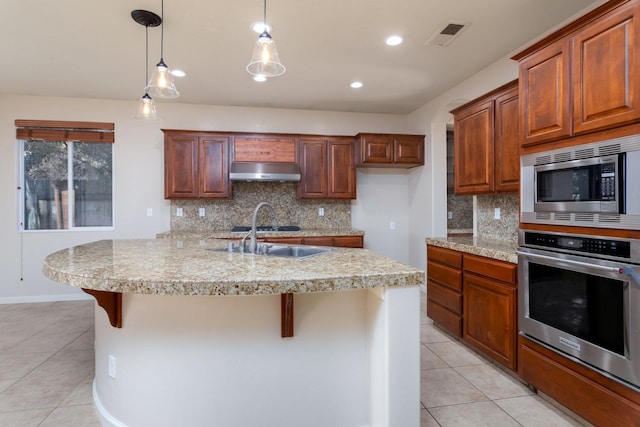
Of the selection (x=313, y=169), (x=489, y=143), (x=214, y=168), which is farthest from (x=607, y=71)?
(x=214, y=168)

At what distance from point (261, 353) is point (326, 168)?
3.29m

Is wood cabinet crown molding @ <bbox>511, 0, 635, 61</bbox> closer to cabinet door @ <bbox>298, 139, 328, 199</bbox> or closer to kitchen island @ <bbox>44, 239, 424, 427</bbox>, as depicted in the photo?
kitchen island @ <bbox>44, 239, 424, 427</bbox>

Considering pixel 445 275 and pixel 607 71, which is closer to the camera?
pixel 607 71

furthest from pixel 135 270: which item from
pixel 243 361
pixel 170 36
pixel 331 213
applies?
pixel 331 213

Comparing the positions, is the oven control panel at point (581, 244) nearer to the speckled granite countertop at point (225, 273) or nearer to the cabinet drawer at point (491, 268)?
the cabinet drawer at point (491, 268)

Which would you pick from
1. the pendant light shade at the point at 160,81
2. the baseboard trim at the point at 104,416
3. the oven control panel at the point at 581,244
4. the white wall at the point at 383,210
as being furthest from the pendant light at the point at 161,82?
the white wall at the point at 383,210

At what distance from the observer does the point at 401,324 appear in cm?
143

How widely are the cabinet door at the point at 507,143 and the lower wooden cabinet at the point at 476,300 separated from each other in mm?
668

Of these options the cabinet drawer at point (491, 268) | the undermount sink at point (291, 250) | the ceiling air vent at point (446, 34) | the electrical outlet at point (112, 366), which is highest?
the ceiling air vent at point (446, 34)

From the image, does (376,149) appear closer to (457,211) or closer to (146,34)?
(457,211)

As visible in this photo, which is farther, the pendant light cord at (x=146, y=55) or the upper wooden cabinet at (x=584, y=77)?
the pendant light cord at (x=146, y=55)

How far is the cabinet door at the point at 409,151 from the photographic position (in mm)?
4586

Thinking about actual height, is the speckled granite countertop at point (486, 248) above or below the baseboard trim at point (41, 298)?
above

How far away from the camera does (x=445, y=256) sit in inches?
121
